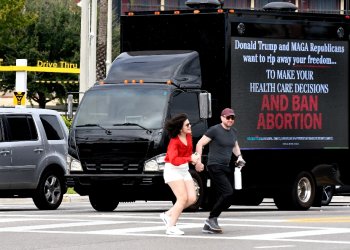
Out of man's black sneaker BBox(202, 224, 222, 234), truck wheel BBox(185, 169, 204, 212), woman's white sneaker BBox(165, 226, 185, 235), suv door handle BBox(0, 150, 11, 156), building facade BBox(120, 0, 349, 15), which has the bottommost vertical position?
truck wheel BBox(185, 169, 204, 212)

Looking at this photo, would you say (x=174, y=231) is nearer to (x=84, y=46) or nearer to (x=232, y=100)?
(x=232, y=100)

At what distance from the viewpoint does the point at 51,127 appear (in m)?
26.9

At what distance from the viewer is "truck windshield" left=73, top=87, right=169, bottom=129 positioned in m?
23.7

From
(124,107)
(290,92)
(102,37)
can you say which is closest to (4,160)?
(124,107)

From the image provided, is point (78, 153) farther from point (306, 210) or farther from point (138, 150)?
point (306, 210)

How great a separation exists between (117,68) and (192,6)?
1.98 m

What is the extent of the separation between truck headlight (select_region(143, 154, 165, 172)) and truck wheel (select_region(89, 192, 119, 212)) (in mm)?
1616

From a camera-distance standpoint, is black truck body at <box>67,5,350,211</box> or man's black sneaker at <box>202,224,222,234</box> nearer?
man's black sneaker at <box>202,224,222,234</box>

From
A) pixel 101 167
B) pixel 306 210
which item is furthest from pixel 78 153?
pixel 306 210

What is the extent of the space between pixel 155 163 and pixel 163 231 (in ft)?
14.7

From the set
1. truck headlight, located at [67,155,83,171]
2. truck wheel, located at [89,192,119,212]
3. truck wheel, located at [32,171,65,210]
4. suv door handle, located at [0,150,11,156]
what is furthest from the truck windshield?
truck wheel, located at [32,171,65,210]

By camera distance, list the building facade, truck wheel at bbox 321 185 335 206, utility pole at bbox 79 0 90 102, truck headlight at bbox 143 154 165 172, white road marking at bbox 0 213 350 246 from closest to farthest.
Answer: white road marking at bbox 0 213 350 246, truck headlight at bbox 143 154 165 172, truck wheel at bbox 321 185 335 206, utility pole at bbox 79 0 90 102, the building facade

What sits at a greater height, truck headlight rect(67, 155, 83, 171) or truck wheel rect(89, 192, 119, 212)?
truck headlight rect(67, 155, 83, 171)

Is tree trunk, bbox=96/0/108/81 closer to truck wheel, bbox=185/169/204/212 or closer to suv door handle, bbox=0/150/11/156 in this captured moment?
suv door handle, bbox=0/150/11/156
